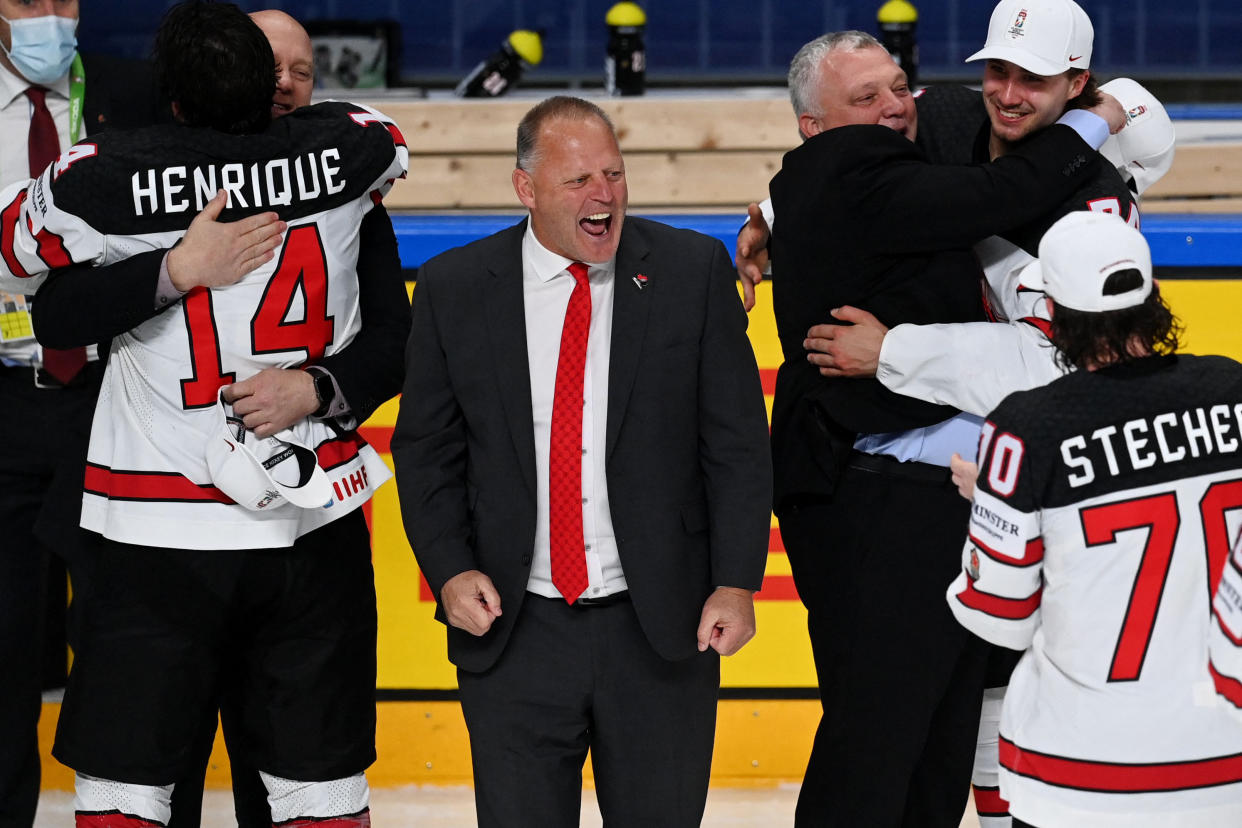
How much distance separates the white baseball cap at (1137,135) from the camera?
271 centimetres

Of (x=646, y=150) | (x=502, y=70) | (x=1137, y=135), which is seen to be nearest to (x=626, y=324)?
(x=1137, y=135)

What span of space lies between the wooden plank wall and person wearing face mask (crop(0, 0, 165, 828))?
8.89 feet

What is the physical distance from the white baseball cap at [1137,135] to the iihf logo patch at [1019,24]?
29cm

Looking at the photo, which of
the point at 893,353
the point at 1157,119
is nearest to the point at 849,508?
the point at 893,353

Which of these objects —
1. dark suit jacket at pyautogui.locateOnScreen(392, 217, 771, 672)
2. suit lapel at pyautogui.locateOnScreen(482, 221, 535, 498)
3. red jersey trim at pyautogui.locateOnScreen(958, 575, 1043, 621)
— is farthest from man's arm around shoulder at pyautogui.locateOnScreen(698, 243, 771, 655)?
red jersey trim at pyautogui.locateOnScreen(958, 575, 1043, 621)

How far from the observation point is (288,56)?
2.82 metres

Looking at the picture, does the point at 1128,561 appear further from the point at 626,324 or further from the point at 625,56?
the point at 625,56

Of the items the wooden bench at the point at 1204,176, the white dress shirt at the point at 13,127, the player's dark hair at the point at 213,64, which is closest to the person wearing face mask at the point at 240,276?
the player's dark hair at the point at 213,64

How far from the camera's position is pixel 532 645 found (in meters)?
2.53

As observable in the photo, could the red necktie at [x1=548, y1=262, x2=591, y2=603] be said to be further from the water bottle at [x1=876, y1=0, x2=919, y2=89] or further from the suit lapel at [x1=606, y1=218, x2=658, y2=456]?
the water bottle at [x1=876, y1=0, x2=919, y2=89]

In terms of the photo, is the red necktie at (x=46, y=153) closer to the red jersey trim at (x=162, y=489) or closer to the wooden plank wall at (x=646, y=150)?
the red jersey trim at (x=162, y=489)

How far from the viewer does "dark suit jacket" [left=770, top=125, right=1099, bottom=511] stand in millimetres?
2455

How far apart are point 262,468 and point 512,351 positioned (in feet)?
1.48

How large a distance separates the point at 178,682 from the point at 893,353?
1.31m
